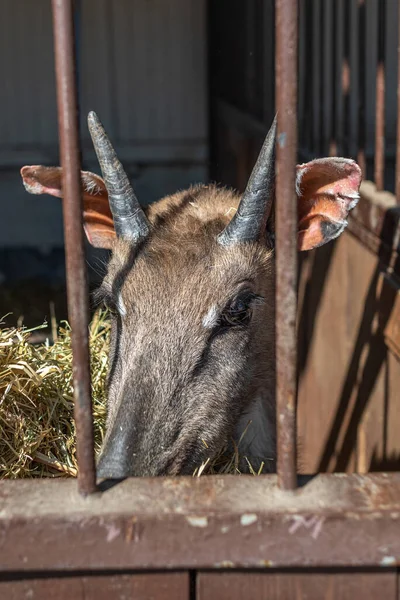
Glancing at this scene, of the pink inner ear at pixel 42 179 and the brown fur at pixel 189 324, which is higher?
the pink inner ear at pixel 42 179

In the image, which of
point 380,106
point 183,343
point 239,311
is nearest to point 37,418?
point 183,343

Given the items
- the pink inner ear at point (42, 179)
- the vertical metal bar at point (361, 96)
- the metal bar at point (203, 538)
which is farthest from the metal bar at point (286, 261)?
the vertical metal bar at point (361, 96)

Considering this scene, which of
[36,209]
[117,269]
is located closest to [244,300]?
[117,269]

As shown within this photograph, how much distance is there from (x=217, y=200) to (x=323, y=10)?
10.4ft

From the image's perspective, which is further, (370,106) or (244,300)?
(370,106)

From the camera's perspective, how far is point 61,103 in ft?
6.50

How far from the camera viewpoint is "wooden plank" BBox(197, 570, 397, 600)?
1.98m

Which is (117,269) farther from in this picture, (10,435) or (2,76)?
(2,76)

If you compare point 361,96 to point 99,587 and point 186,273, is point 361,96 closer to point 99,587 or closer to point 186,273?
point 186,273

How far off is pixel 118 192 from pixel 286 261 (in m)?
1.74

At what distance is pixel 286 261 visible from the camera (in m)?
2.04

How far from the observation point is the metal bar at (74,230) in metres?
1.95

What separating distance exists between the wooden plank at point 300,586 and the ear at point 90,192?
1.92 metres

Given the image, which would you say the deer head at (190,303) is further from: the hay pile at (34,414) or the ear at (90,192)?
the hay pile at (34,414)
